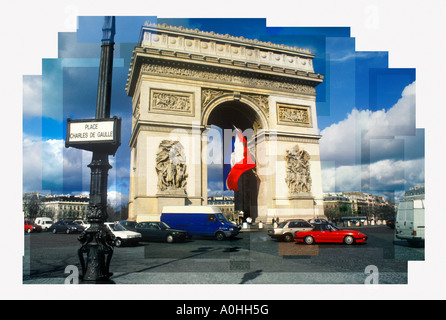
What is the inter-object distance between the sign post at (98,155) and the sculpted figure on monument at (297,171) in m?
19.7

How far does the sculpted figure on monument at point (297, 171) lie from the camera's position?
24078 mm

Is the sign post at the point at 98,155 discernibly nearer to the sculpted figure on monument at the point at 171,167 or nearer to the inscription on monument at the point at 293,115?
the sculpted figure on monument at the point at 171,167

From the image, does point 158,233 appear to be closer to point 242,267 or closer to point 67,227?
point 242,267

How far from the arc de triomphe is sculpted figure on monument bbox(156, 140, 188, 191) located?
0.06 meters

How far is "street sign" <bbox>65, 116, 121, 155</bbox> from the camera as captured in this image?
526 cm

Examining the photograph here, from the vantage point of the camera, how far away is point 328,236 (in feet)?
44.0

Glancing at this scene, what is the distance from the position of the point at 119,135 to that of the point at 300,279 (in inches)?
185

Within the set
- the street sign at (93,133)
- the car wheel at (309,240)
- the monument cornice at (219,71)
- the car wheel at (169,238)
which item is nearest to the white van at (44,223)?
the monument cornice at (219,71)

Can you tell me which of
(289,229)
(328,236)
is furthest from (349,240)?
(289,229)

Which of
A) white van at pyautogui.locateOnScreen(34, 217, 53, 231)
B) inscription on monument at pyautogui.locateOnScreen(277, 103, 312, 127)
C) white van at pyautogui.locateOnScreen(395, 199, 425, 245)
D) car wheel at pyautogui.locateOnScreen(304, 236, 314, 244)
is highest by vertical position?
inscription on monument at pyautogui.locateOnScreen(277, 103, 312, 127)

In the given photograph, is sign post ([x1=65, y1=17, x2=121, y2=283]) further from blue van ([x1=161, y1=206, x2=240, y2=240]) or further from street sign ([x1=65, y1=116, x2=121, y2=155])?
blue van ([x1=161, y1=206, x2=240, y2=240])

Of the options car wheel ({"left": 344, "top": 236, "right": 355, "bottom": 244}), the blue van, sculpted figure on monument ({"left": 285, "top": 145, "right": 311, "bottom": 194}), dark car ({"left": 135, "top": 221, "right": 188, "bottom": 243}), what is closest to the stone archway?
sculpted figure on monument ({"left": 285, "top": 145, "right": 311, "bottom": 194})
